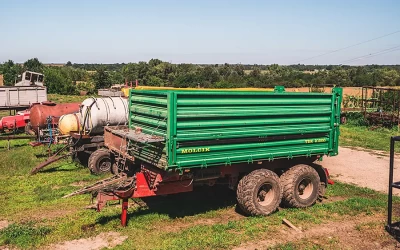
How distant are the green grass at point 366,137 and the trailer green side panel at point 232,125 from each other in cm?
1052

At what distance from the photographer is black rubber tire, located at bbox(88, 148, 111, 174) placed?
500 inches

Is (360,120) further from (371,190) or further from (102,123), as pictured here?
(102,123)

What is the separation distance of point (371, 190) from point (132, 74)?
216 feet

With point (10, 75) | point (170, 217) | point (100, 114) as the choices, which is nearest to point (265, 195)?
point (170, 217)

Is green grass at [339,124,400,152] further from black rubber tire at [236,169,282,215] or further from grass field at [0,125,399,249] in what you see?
black rubber tire at [236,169,282,215]

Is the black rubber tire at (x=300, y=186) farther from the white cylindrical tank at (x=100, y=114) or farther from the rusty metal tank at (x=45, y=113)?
the rusty metal tank at (x=45, y=113)

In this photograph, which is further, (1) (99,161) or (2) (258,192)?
(1) (99,161)

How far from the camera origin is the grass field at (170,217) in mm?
7551

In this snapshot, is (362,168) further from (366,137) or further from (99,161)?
(99,161)

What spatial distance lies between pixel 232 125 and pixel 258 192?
179 centimetres

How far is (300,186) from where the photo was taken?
32.0 ft

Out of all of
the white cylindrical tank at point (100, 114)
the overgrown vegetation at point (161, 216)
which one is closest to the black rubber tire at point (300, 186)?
the overgrown vegetation at point (161, 216)

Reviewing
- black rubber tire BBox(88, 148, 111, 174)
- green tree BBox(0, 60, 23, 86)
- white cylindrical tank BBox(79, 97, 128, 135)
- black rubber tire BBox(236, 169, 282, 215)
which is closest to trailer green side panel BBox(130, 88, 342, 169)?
black rubber tire BBox(236, 169, 282, 215)

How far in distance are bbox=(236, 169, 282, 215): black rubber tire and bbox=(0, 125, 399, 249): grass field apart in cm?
22
